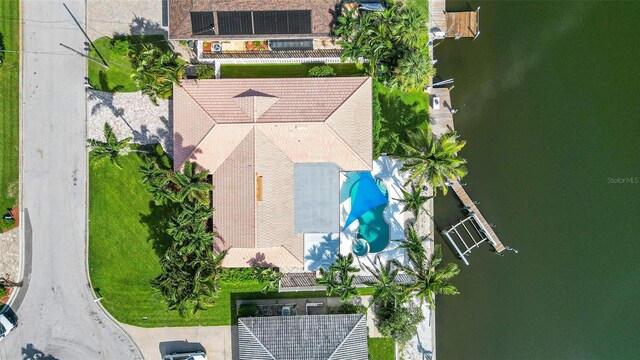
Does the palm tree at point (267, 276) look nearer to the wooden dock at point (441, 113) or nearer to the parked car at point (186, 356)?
the parked car at point (186, 356)

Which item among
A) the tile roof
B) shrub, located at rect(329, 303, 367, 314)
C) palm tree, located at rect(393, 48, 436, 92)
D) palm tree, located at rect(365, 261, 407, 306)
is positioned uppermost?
the tile roof

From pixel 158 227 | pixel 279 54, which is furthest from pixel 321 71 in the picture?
pixel 158 227

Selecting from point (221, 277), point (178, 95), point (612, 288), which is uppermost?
point (178, 95)

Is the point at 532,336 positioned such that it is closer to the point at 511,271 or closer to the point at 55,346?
the point at 511,271

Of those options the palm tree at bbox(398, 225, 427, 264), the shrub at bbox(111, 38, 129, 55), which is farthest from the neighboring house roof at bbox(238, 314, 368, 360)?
the shrub at bbox(111, 38, 129, 55)

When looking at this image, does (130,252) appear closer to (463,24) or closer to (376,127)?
(376,127)

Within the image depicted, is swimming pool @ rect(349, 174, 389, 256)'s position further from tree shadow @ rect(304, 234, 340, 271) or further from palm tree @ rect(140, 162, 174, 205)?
palm tree @ rect(140, 162, 174, 205)

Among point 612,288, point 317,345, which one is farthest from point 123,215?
point 612,288
